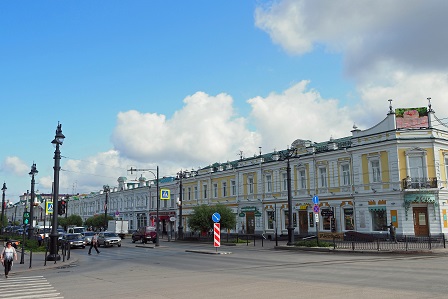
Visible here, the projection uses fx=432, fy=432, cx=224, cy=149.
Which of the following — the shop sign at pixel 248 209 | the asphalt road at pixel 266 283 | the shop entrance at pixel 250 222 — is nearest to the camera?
the asphalt road at pixel 266 283

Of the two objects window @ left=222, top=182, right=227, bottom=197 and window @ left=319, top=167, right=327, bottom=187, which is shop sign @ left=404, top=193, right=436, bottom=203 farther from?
window @ left=222, top=182, right=227, bottom=197

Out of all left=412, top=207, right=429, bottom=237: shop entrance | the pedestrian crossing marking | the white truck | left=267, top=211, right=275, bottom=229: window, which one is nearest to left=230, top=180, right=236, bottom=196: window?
left=267, top=211, right=275, bottom=229: window

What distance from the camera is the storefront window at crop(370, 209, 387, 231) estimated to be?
38.7m

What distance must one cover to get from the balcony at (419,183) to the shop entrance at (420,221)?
6.30 ft

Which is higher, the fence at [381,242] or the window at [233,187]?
the window at [233,187]

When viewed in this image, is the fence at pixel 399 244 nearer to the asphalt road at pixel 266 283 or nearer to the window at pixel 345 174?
the window at pixel 345 174

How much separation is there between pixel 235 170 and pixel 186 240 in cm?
1197

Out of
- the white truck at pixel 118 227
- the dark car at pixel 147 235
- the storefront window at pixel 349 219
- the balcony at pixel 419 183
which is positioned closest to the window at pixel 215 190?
the dark car at pixel 147 235

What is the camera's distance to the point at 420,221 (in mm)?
36844

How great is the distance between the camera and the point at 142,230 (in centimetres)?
5144

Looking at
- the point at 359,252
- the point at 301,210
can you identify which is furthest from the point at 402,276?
the point at 301,210

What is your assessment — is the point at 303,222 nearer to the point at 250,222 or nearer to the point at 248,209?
the point at 248,209

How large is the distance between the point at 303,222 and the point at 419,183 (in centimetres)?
1387

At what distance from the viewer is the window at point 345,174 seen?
140ft
